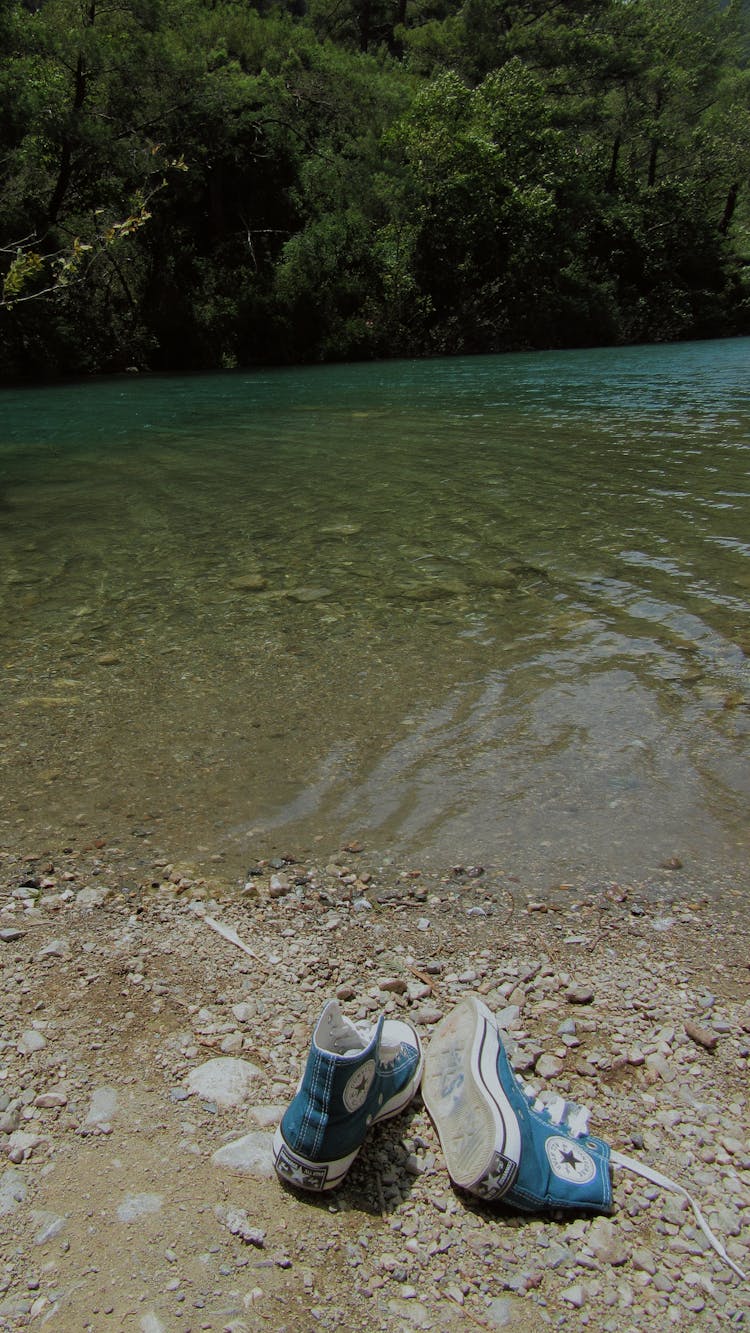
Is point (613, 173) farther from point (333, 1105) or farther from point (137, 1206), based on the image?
point (137, 1206)

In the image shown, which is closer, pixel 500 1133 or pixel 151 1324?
pixel 151 1324

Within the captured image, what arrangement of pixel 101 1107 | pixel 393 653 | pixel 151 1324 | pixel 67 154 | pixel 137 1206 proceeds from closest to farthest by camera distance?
pixel 151 1324
pixel 137 1206
pixel 101 1107
pixel 393 653
pixel 67 154

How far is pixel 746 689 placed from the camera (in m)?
4.66

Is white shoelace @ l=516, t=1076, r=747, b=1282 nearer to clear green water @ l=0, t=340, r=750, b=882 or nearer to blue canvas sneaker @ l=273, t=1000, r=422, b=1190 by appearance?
blue canvas sneaker @ l=273, t=1000, r=422, b=1190

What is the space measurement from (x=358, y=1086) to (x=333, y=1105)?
0.26 feet

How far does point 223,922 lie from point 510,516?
5.93 metres

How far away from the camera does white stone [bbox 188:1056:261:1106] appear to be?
2277mm

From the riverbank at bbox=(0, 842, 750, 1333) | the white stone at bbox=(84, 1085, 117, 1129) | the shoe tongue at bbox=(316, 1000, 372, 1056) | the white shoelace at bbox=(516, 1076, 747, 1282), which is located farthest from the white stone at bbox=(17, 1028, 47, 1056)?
the white shoelace at bbox=(516, 1076, 747, 1282)

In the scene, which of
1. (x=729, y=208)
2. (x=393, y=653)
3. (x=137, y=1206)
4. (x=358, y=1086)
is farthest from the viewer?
(x=729, y=208)

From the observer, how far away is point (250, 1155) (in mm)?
2107

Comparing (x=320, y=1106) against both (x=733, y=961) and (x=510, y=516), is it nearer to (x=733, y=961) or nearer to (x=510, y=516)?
(x=733, y=961)

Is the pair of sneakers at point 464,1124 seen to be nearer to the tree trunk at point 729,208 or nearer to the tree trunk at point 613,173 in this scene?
the tree trunk at point 613,173

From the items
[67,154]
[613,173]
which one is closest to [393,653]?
[67,154]

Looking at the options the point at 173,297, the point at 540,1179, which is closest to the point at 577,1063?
the point at 540,1179
